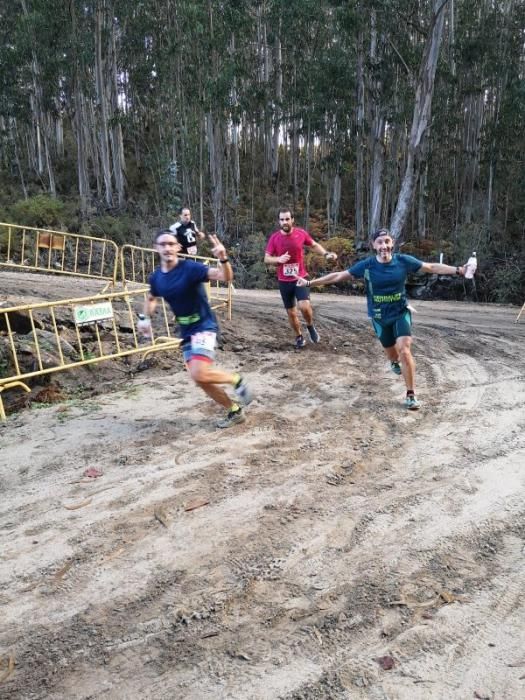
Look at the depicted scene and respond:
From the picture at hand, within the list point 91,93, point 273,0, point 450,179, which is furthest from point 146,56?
point 450,179

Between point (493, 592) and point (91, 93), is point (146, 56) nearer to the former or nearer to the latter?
point (91, 93)

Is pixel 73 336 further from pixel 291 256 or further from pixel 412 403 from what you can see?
pixel 412 403

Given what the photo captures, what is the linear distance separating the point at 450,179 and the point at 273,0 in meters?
12.5

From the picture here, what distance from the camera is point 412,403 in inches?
262

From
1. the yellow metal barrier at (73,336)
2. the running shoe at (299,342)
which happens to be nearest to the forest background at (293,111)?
the running shoe at (299,342)

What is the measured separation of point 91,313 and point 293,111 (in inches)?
1011

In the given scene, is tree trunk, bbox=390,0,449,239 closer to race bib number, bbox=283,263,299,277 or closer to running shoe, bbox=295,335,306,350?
running shoe, bbox=295,335,306,350

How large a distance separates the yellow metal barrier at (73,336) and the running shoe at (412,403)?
Answer: 403 centimetres

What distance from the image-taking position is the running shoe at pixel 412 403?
6.62 metres

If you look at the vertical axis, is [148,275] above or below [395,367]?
below

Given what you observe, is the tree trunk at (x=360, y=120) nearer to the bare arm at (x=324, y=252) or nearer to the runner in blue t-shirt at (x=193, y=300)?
the bare arm at (x=324, y=252)

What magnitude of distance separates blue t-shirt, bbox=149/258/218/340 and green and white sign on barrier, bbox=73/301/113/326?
260cm

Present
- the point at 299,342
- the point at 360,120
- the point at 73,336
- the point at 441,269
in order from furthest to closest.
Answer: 1. the point at 360,120
2. the point at 299,342
3. the point at 73,336
4. the point at 441,269

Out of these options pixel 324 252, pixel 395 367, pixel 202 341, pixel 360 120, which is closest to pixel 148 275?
pixel 324 252
